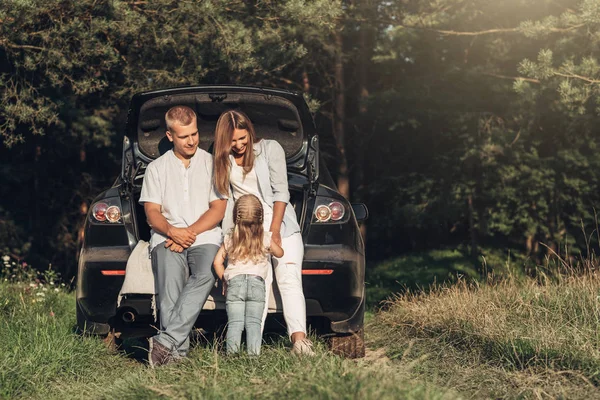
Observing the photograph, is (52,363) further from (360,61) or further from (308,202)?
(360,61)

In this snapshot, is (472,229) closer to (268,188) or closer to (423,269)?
(423,269)

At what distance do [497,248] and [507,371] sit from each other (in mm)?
21617

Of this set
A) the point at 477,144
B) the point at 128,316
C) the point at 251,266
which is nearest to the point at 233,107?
the point at 251,266

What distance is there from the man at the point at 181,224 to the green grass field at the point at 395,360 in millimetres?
352

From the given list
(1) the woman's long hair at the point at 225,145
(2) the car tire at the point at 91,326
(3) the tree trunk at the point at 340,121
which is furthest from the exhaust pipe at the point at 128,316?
(3) the tree trunk at the point at 340,121

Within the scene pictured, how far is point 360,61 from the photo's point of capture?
23969 mm

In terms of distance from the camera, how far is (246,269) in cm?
559

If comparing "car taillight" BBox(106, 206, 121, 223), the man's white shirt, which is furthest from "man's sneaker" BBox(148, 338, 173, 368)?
"car taillight" BBox(106, 206, 121, 223)

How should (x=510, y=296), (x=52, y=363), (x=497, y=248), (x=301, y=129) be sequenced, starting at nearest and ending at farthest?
(x=52, y=363), (x=301, y=129), (x=510, y=296), (x=497, y=248)

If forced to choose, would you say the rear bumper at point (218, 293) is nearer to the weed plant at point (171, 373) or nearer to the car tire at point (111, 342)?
the weed plant at point (171, 373)

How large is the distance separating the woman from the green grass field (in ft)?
1.11

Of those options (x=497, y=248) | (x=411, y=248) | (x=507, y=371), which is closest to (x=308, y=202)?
(x=507, y=371)

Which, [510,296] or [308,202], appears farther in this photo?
[510,296]

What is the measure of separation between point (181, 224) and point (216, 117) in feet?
4.02
